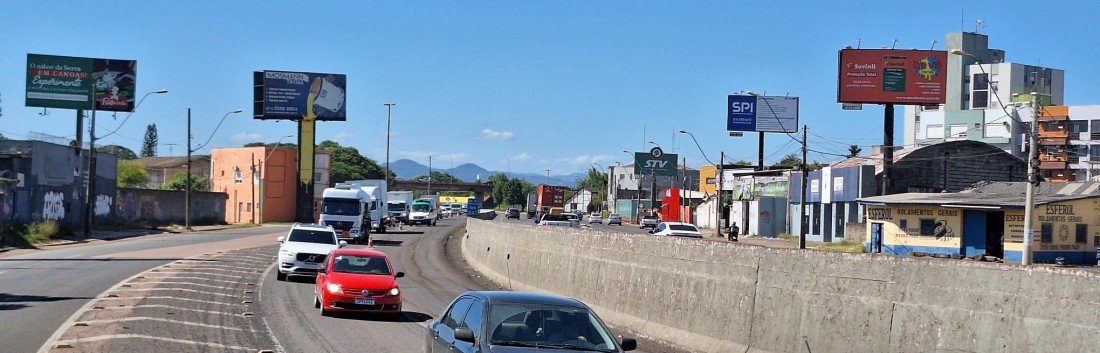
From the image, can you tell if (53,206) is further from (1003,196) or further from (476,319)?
(476,319)

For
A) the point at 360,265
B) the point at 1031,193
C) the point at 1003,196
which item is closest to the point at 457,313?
the point at 360,265

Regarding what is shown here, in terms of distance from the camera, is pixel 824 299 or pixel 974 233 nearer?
pixel 824 299

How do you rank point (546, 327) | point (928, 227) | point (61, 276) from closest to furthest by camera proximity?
point (546, 327) → point (61, 276) → point (928, 227)

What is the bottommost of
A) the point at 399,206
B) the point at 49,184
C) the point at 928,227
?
the point at 399,206

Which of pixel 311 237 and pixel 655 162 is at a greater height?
pixel 655 162

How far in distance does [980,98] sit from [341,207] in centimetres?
10337

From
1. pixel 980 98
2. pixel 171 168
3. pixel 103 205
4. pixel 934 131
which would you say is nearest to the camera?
pixel 103 205

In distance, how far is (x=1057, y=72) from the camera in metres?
131

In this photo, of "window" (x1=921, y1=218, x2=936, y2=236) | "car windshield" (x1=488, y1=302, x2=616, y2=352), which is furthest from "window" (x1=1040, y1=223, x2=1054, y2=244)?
"car windshield" (x1=488, y1=302, x2=616, y2=352)

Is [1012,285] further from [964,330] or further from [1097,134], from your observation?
[1097,134]

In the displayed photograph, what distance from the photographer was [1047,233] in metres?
44.6

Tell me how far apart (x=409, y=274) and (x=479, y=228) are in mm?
7344

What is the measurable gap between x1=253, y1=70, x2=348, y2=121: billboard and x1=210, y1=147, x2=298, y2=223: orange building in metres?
5.88

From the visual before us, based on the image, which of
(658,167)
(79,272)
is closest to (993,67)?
(658,167)
